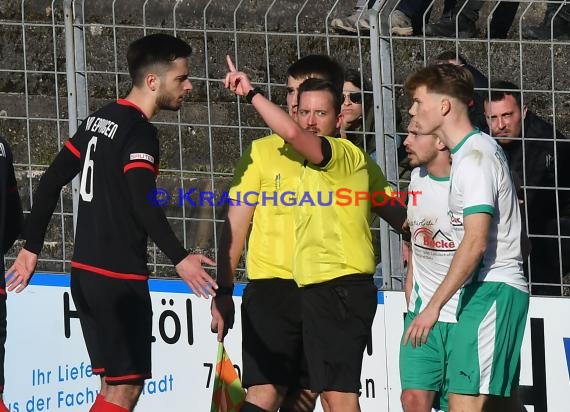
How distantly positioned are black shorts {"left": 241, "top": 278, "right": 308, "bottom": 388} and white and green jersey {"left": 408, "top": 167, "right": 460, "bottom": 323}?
24.5 inches

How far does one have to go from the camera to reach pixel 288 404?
786 centimetres

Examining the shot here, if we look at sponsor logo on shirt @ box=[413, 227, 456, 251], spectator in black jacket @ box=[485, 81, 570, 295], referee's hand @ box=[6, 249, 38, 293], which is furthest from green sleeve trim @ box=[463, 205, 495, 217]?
referee's hand @ box=[6, 249, 38, 293]

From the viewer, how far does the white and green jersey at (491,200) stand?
6633 millimetres

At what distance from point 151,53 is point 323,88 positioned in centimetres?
90

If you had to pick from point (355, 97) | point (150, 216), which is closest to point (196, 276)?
point (150, 216)

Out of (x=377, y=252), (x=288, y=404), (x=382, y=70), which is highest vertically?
(x=382, y=70)

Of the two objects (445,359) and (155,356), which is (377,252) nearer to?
(155,356)

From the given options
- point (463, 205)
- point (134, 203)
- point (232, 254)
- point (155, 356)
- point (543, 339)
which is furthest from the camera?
point (155, 356)

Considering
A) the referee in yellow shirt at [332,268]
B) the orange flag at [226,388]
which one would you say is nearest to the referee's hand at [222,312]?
the orange flag at [226,388]

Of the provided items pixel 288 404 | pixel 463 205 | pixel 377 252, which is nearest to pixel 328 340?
pixel 288 404

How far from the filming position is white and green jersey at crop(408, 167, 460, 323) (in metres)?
7.33

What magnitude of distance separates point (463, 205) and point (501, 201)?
19cm

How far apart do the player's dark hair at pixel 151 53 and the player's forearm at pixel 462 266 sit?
1.98m

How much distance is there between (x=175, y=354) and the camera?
905cm
